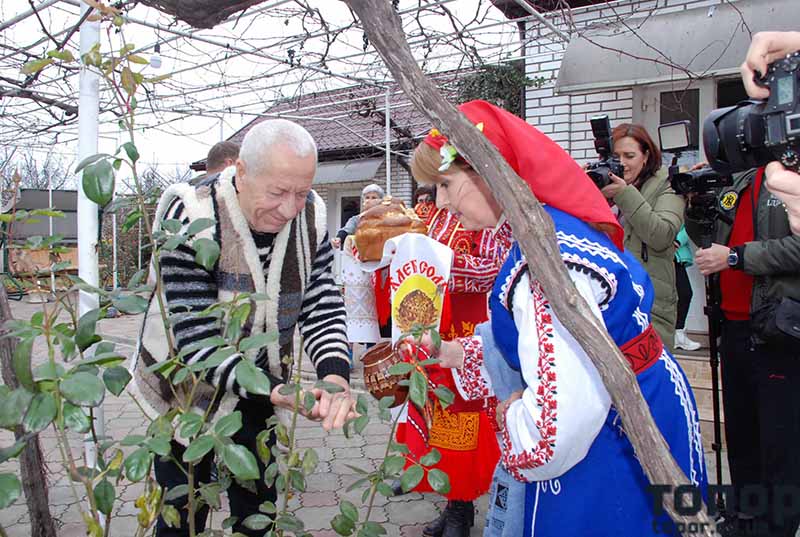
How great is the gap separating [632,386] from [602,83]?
4.57 meters

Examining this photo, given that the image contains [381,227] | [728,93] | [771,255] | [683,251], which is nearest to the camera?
[771,255]

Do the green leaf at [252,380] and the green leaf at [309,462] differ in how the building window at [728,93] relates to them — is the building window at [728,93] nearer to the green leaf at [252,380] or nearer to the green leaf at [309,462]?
the green leaf at [309,462]

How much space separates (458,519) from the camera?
2846mm

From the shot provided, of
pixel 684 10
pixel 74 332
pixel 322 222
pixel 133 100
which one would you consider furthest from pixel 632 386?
pixel 684 10

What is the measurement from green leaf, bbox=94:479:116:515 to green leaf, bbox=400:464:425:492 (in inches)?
22.5

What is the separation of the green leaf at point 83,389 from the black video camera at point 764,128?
4.07 ft

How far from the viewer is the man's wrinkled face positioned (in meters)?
1.70

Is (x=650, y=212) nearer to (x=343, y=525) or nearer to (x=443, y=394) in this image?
(x=443, y=394)

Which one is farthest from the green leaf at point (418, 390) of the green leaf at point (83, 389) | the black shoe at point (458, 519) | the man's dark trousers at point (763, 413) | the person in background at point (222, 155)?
the person in background at point (222, 155)

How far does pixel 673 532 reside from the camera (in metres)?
1.43

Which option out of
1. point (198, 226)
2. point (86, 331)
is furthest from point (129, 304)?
point (198, 226)

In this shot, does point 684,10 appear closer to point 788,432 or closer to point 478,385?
point 788,432

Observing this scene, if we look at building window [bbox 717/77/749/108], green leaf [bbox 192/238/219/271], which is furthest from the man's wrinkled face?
building window [bbox 717/77/749/108]

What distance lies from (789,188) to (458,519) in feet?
7.41
